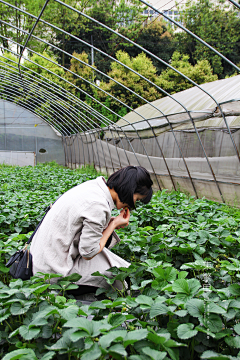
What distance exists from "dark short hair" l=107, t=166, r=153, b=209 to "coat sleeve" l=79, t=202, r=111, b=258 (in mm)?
186

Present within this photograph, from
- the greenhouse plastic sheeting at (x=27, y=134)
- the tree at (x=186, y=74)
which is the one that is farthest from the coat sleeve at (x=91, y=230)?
the tree at (x=186, y=74)

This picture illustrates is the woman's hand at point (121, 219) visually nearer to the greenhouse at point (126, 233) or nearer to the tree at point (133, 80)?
the greenhouse at point (126, 233)

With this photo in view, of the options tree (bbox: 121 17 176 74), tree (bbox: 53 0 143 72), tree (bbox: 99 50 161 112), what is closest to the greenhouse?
tree (bbox: 99 50 161 112)

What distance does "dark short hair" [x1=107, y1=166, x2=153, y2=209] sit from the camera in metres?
2.08

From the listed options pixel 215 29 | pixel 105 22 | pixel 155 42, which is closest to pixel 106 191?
pixel 105 22

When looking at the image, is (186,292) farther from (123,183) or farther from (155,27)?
(155,27)

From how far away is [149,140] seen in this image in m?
10.1

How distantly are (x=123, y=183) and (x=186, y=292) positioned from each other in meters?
0.86

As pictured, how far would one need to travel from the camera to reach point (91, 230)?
1.92 m

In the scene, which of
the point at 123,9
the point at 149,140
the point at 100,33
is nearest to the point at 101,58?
the point at 100,33

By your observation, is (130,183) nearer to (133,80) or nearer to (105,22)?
(133,80)

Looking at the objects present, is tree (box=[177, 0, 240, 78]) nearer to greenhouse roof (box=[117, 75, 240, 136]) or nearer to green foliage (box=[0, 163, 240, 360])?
greenhouse roof (box=[117, 75, 240, 136])

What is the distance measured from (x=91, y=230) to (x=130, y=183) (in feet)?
1.38

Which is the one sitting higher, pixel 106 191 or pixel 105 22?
pixel 105 22
